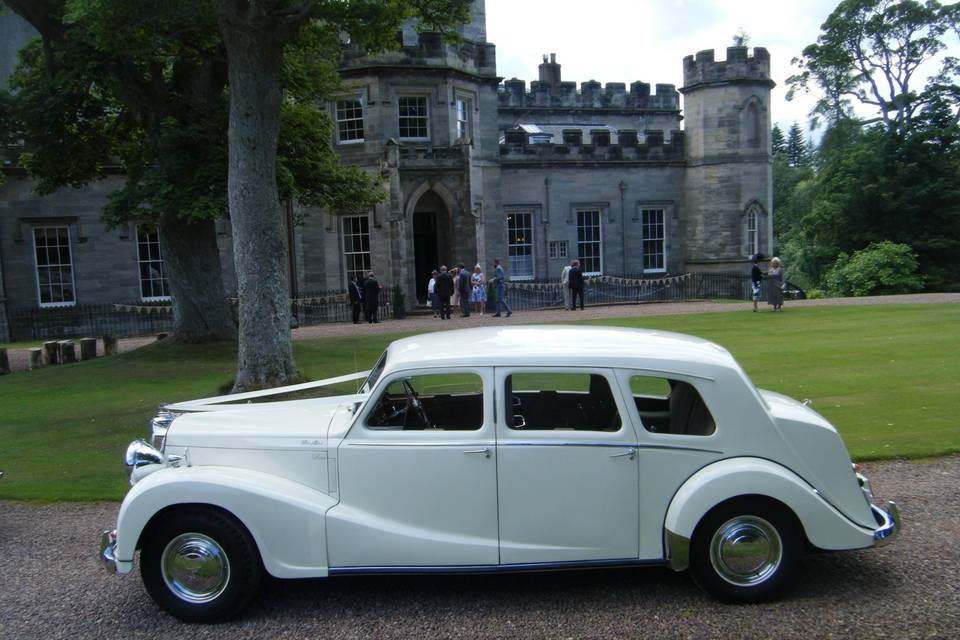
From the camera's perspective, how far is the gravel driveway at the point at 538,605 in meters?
4.59

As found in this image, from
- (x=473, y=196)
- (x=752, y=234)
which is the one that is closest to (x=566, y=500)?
(x=473, y=196)

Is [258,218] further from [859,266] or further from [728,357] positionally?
[859,266]

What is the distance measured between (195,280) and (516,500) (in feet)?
47.6

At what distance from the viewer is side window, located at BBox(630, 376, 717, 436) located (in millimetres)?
5059

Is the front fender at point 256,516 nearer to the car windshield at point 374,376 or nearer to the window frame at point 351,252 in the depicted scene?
the car windshield at point 374,376

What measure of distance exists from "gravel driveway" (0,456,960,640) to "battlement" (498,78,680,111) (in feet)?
123

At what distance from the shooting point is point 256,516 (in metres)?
4.83

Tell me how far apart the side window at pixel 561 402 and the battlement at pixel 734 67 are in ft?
103

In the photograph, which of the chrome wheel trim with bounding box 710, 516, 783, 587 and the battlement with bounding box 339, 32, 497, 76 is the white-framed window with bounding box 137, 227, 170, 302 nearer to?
the battlement with bounding box 339, 32, 497, 76

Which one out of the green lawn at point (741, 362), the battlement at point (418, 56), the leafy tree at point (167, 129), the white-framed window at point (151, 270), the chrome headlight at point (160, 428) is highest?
the battlement at point (418, 56)

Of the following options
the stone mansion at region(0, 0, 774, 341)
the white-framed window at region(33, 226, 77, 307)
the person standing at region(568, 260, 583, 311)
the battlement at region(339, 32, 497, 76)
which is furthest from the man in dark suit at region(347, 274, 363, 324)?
the white-framed window at region(33, 226, 77, 307)

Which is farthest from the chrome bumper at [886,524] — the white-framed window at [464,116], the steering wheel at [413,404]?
the white-framed window at [464,116]

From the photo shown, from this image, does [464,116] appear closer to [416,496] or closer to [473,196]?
[473,196]

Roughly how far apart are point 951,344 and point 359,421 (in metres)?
13.5
